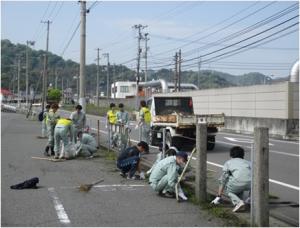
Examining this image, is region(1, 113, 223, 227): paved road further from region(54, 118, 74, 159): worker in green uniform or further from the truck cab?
the truck cab

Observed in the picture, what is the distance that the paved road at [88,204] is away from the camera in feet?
26.7

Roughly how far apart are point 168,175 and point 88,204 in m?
1.59

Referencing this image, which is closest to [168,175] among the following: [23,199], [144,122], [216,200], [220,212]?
[216,200]

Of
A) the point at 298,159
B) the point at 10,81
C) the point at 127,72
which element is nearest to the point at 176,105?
the point at 298,159

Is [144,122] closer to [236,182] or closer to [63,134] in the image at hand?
[63,134]

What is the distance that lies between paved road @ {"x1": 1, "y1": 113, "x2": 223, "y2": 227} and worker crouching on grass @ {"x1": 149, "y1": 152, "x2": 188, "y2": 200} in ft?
0.69

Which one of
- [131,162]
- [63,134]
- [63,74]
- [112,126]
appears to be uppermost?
[63,74]

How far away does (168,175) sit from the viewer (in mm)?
9984

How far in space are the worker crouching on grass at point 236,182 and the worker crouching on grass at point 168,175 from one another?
913mm

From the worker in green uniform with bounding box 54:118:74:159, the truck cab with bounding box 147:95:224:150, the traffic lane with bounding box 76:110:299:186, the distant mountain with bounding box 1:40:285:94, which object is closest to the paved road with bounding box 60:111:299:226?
the traffic lane with bounding box 76:110:299:186

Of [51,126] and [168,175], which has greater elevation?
[51,126]

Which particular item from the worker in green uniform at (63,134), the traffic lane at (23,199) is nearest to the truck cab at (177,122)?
the worker in green uniform at (63,134)

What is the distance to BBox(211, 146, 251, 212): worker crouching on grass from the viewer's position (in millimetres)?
8938

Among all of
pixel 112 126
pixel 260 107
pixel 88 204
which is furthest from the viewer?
pixel 260 107
